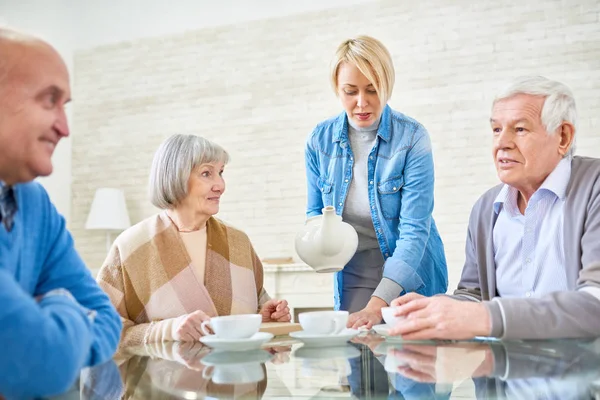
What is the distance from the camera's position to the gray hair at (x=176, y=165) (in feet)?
7.22

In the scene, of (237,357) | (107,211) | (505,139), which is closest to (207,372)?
(237,357)

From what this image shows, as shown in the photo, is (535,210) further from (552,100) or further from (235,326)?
(235,326)

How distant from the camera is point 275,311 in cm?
213

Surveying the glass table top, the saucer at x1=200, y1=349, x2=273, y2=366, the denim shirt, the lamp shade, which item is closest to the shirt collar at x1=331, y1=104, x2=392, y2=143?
the denim shirt

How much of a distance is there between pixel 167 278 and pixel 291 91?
12.6 feet

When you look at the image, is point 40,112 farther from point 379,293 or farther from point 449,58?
point 449,58

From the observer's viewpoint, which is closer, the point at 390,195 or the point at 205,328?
the point at 205,328

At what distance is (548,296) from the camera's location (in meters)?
1.40

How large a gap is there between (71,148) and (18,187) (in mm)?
5996

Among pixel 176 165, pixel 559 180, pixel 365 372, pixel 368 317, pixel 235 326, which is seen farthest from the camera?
pixel 176 165

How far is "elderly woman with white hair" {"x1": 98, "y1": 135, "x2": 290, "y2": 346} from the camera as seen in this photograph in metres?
2.07

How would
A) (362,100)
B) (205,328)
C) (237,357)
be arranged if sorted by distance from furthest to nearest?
(362,100) < (205,328) < (237,357)

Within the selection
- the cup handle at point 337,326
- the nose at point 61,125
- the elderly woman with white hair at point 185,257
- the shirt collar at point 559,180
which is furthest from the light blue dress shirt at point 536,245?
the nose at point 61,125

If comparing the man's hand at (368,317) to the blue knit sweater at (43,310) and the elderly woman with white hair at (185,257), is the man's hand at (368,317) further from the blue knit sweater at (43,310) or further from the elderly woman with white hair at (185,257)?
the blue knit sweater at (43,310)
